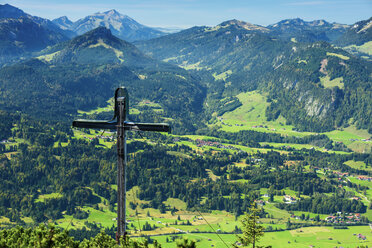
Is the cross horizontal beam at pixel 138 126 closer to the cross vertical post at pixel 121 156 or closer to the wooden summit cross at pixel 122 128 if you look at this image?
the wooden summit cross at pixel 122 128

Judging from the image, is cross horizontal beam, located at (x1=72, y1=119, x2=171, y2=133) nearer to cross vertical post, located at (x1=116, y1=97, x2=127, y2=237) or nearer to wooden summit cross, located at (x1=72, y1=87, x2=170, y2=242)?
wooden summit cross, located at (x1=72, y1=87, x2=170, y2=242)

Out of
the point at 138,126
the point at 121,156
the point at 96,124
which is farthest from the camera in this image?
the point at 96,124

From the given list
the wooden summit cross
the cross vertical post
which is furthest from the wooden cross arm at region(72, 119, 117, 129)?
the cross vertical post

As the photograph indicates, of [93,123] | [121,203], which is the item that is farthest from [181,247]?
[93,123]

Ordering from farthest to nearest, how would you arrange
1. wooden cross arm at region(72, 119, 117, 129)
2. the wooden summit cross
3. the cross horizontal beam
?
wooden cross arm at region(72, 119, 117, 129), the wooden summit cross, the cross horizontal beam

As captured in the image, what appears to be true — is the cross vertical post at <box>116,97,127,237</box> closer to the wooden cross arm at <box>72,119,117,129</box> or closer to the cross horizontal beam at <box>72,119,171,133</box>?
the cross horizontal beam at <box>72,119,171,133</box>

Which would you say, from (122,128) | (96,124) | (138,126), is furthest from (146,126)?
(96,124)

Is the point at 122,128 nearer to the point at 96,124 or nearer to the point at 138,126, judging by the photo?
the point at 138,126

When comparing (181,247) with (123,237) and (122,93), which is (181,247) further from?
(122,93)

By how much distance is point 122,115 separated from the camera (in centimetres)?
3638

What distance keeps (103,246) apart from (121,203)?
66.9 ft

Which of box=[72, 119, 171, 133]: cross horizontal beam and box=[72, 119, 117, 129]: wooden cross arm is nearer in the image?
box=[72, 119, 171, 133]: cross horizontal beam

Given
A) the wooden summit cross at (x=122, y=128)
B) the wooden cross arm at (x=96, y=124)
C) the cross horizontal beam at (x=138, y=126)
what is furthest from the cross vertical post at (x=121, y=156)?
the wooden cross arm at (x=96, y=124)

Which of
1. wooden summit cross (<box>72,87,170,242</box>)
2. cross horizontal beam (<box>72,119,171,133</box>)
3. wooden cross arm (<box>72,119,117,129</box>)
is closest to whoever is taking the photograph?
cross horizontal beam (<box>72,119,171,133</box>)
